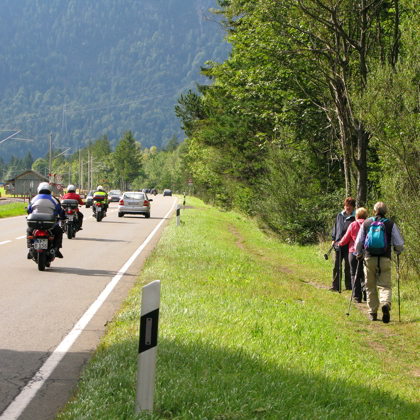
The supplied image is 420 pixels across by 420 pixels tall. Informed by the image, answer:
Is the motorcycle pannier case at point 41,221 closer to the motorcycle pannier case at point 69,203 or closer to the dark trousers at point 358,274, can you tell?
the dark trousers at point 358,274

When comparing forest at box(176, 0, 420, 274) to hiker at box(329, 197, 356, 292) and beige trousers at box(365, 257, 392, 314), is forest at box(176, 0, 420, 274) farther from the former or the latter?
beige trousers at box(365, 257, 392, 314)

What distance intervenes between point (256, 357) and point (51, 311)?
3.83 meters

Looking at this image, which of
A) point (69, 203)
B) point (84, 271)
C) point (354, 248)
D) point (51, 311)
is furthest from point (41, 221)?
point (69, 203)

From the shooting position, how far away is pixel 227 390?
17.4ft

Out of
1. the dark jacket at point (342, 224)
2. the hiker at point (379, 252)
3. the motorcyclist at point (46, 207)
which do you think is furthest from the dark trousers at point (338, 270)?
the motorcyclist at point (46, 207)

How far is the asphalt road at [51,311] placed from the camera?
572cm

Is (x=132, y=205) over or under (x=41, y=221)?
under

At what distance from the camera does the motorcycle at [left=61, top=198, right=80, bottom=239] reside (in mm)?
22500

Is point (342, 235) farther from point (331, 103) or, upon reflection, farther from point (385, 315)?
point (331, 103)

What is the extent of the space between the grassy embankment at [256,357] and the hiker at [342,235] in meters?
Answer: 0.44

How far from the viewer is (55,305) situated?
990cm

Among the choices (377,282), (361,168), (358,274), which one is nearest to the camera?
(377,282)

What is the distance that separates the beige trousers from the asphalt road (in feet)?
13.2

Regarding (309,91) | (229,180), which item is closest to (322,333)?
(309,91)
